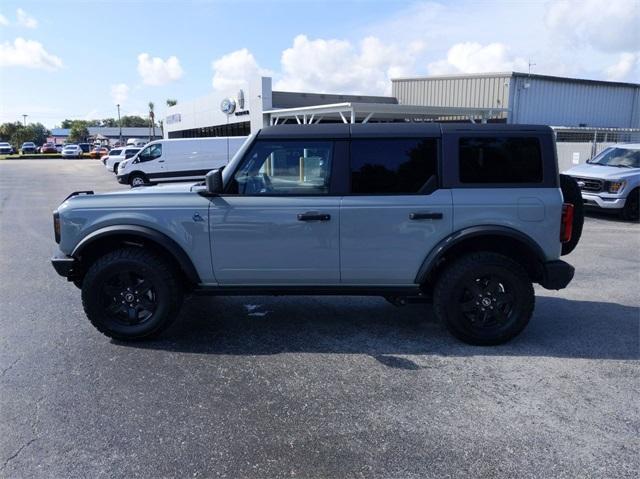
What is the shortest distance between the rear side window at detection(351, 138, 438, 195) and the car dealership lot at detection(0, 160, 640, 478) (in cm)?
141

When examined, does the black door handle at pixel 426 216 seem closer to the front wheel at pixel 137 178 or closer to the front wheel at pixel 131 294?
the front wheel at pixel 131 294

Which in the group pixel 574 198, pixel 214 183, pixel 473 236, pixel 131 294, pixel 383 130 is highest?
pixel 383 130

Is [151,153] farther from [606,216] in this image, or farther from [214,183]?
[214,183]

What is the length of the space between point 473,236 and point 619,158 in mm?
11119

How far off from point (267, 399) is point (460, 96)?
970 inches

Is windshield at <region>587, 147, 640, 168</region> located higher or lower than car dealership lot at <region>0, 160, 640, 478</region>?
higher

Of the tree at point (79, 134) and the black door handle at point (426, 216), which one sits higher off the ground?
the tree at point (79, 134)

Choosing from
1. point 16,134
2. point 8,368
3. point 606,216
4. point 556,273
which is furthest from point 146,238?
point 16,134

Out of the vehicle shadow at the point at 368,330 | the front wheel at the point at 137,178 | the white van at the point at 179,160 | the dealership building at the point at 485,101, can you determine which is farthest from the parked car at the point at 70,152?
the vehicle shadow at the point at 368,330

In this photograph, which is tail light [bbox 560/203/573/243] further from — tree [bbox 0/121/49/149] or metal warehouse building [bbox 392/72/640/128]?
tree [bbox 0/121/49/149]

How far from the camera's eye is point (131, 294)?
181 inches

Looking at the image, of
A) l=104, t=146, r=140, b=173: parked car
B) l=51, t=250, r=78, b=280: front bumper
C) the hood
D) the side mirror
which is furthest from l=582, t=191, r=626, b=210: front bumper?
l=104, t=146, r=140, b=173: parked car

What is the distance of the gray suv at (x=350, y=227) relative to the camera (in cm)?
441

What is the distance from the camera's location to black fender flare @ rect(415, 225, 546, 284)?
436 cm
